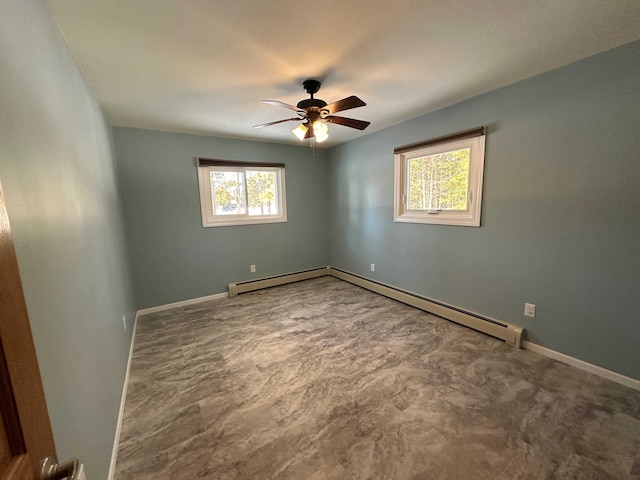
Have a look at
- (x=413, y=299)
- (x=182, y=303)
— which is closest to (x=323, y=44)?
(x=413, y=299)

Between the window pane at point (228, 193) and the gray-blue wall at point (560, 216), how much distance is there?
265cm

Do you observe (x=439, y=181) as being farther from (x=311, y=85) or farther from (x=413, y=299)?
(x=311, y=85)

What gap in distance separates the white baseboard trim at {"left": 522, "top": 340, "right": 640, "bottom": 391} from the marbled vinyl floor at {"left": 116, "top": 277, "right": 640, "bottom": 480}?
70mm

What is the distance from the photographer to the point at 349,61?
1.92 metres

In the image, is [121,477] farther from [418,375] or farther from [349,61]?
[349,61]

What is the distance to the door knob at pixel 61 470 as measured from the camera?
1.61 feet

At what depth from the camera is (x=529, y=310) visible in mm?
2412

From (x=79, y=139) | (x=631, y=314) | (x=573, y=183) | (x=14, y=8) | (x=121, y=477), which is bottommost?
(x=121, y=477)

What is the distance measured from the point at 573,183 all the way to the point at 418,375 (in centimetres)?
197

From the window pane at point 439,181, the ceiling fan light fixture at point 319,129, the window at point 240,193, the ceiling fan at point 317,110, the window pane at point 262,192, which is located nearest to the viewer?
the ceiling fan at point 317,110

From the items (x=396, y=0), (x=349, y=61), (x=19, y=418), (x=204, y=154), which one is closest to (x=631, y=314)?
(x=396, y=0)

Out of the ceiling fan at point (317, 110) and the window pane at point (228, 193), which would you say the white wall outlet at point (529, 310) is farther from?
the window pane at point (228, 193)

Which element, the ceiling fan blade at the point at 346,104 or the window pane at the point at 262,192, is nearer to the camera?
the ceiling fan blade at the point at 346,104

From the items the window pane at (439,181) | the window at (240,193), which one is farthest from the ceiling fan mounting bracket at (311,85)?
the window at (240,193)
